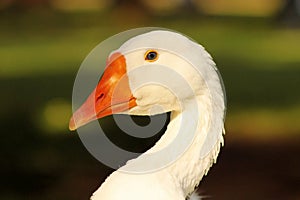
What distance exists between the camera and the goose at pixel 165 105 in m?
1.29

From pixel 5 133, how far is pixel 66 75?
1.11 metres

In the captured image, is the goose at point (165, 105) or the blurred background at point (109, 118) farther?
the blurred background at point (109, 118)

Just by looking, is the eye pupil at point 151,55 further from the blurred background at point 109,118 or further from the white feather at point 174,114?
the blurred background at point 109,118

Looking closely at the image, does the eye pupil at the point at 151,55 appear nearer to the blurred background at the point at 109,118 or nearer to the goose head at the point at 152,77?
the goose head at the point at 152,77

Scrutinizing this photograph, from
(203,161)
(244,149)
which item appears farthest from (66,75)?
(203,161)

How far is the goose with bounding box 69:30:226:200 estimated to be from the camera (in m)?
1.29

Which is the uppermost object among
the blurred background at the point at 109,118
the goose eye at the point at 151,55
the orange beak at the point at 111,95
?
the blurred background at the point at 109,118

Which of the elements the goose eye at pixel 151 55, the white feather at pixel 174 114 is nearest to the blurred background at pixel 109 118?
the white feather at pixel 174 114

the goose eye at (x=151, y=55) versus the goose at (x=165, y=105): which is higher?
the goose eye at (x=151, y=55)

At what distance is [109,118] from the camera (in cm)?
319

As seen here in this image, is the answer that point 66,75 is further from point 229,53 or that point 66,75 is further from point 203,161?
point 203,161

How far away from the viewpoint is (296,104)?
3.87 m

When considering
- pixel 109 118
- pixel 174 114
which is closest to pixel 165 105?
pixel 174 114

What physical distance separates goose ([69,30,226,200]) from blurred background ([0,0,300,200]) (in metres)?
0.51
